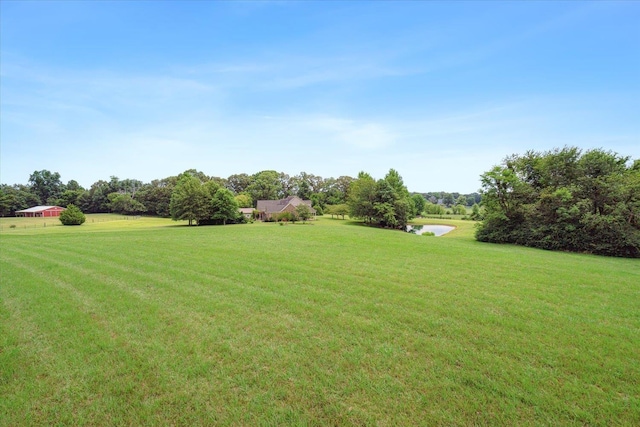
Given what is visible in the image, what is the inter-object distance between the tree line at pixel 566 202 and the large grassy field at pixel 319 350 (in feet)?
30.6

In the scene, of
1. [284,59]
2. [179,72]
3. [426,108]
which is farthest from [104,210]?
[426,108]

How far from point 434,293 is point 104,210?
3408 inches

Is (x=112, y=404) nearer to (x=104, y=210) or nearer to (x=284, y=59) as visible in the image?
(x=284, y=59)

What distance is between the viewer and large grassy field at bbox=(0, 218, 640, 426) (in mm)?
2793

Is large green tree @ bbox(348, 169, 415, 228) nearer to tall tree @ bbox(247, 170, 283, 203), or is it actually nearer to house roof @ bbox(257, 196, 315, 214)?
house roof @ bbox(257, 196, 315, 214)

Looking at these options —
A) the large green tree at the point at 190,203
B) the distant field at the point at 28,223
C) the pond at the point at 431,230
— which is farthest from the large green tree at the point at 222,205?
the pond at the point at 431,230

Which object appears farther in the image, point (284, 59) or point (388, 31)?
point (284, 59)

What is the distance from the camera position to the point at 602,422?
8.46 ft

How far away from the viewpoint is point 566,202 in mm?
16062

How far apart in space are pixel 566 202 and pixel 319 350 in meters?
19.9

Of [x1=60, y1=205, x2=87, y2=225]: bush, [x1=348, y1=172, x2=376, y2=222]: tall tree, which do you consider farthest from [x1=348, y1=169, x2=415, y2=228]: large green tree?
[x1=60, y1=205, x2=87, y2=225]: bush

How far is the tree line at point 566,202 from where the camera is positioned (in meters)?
14.4

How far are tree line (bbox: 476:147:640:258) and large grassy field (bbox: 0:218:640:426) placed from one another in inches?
367

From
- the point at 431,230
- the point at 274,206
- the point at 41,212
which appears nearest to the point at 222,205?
the point at 274,206
